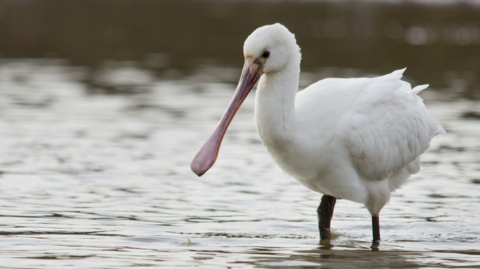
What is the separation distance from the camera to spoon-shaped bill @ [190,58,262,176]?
280 inches

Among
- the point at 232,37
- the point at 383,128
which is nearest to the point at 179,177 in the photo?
the point at 383,128

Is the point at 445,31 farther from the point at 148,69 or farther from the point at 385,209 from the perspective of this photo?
the point at 385,209

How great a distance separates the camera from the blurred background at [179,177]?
7703 mm

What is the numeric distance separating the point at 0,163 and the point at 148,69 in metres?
12.5

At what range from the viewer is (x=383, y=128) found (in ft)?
26.0

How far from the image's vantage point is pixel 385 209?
32.0 feet

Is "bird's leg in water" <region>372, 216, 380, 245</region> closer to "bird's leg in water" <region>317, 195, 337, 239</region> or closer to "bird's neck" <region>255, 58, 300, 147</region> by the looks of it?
"bird's leg in water" <region>317, 195, 337, 239</region>

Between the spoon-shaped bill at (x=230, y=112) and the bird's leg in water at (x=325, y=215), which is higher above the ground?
the spoon-shaped bill at (x=230, y=112)

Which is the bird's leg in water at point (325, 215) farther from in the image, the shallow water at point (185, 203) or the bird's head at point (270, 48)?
the bird's head at point (270, 48)

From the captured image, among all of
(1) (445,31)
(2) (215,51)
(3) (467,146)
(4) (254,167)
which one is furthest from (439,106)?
(1) (445,31)

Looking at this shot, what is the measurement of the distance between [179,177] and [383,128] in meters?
3.68

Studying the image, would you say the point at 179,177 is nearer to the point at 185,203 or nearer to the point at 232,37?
the point at 185,203

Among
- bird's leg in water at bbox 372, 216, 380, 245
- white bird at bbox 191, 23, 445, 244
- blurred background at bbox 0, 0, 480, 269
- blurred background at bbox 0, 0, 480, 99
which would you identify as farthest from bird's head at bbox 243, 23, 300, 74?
blurred background at bbox 0, 0, 480, 99

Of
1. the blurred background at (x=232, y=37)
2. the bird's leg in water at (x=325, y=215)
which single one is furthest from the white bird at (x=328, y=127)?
the blurred background at (x=232, y=37)
